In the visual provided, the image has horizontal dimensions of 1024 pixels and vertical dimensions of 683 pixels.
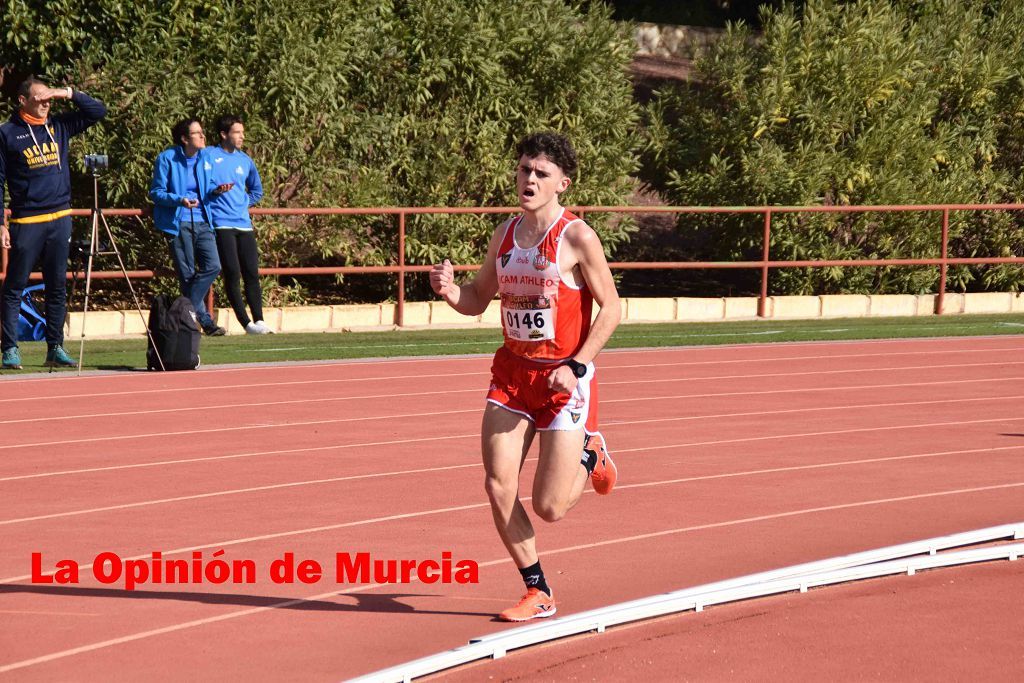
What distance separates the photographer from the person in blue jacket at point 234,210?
15.6 meters

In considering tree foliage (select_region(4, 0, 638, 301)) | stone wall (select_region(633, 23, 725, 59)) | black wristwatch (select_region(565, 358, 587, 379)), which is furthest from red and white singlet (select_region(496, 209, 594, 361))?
stone wall (select_region(633, 23, 725, 59))

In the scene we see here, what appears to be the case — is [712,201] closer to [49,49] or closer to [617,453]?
[49,49]

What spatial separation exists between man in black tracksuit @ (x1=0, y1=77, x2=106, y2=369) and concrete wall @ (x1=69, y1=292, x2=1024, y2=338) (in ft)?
8.08

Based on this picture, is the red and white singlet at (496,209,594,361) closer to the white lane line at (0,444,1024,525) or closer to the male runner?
the male runner

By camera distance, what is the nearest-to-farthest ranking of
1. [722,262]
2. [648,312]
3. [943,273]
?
[648,312]
[722,262]
[943,273]

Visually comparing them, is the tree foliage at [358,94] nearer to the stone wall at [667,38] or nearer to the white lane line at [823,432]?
the white lane line at [823,432]

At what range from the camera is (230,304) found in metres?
16.5

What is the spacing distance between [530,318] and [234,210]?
32.6 feet

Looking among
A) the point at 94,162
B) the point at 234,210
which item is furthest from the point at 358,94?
the point at 94,162

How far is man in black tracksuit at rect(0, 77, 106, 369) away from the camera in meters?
12.9

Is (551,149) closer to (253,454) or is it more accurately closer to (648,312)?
(253,454)

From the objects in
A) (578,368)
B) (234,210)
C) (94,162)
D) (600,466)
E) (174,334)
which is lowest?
(174,334)

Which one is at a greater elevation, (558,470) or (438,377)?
(558,470)

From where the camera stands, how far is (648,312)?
19.3 metres
